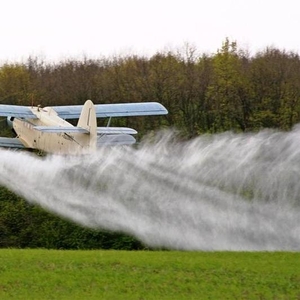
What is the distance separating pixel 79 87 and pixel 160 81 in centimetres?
695

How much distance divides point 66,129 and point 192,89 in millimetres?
28827

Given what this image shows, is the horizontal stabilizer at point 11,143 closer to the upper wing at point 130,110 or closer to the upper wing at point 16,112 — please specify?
the upper wing at point 16,112

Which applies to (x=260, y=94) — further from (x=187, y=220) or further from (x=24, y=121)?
(x=187, y=220)

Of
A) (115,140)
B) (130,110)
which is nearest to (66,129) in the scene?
(115,140)

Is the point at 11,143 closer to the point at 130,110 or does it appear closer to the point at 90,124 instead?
the point at 130,110

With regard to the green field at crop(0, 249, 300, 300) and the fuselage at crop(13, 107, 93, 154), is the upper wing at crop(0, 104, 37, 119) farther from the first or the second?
the green field at crop(0, 249, 300, 300)

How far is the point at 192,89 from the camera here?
65750 mm

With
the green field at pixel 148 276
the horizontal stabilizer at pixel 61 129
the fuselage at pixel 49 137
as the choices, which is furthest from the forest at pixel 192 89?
the green field at pixel 148 276

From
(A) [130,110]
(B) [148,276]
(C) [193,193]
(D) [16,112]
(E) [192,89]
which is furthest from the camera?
(E) [192,89]

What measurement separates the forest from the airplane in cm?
691

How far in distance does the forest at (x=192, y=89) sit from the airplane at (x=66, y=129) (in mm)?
6909

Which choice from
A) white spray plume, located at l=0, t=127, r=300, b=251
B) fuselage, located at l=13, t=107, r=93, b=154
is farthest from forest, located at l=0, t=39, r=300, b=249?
white spray plume, located at l=0, t=127, r=300, b=251

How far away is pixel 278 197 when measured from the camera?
20641 millimetres

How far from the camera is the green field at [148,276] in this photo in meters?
13.2
